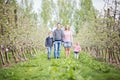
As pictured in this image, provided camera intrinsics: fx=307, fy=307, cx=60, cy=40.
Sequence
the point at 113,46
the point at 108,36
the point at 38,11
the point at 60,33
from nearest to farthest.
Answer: the point at 60,33, the point at 113,46, the point at 108,36, the point at 38,11

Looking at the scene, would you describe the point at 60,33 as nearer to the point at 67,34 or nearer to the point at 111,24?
the point at 67,34

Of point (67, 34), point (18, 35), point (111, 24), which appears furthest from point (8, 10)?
point (111, 24)

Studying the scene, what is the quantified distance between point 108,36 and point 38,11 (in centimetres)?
1766

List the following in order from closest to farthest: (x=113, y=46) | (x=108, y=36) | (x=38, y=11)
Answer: (x=113, y=46)
(x=108, y=36)
(x=38, y=11)

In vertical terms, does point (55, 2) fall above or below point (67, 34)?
above

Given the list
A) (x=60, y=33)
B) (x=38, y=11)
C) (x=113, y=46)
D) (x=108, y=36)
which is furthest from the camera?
(x=38, y=11)

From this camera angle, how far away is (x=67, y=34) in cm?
1294

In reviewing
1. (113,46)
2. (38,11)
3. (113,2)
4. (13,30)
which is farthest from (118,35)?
(38,11)

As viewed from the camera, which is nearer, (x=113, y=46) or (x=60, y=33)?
(x=60, y=33)

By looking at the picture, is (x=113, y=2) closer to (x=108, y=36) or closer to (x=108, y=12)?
(x=108, y=12)

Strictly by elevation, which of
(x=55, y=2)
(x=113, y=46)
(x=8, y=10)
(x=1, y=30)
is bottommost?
(x=113, y=46)

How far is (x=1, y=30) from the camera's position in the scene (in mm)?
12914

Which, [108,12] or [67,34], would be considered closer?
[67,34]

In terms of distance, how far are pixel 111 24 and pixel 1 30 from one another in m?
4.95
